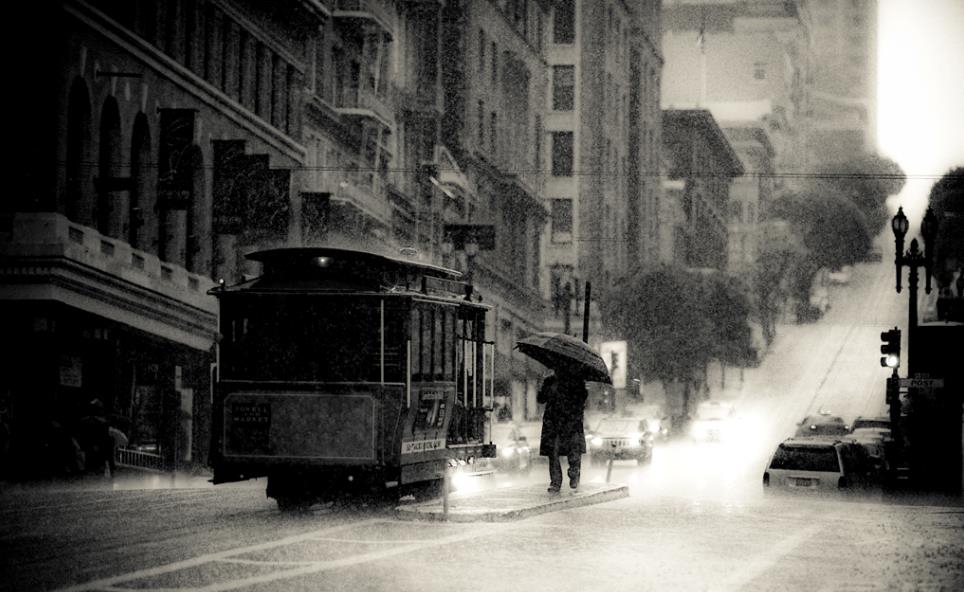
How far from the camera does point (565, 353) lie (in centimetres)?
2361

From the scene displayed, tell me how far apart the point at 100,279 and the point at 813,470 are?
621 inches

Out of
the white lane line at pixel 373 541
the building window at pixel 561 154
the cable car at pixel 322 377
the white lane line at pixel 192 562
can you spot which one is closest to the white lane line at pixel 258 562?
the white lane line at pixel 192 562

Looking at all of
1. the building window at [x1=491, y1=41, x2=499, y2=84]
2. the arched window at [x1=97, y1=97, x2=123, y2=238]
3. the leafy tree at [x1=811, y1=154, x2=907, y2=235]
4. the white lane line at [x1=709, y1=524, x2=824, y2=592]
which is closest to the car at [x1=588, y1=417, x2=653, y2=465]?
the arched window at [x1=97, y1=97, x2=123, y2=238]

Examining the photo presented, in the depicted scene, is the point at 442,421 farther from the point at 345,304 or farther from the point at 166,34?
the point at 166,34

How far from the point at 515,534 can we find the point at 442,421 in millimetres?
4396

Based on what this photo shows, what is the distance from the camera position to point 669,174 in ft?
429

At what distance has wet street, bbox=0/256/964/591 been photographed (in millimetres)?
14141

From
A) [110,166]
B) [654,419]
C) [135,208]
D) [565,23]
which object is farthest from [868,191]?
[110,166]

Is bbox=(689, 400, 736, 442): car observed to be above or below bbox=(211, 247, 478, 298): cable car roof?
below

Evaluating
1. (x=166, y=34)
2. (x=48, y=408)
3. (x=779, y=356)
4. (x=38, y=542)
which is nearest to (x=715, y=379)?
(x=779, y=356)

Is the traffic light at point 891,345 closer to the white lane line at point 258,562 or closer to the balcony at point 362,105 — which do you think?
the balcony at point 362,105

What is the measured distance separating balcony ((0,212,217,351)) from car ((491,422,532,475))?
25.8ft

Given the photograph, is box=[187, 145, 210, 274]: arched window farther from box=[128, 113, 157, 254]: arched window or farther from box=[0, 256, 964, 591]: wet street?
box=[0, 256, 964, 591]: wet street

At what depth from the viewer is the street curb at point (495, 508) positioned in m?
20.1
